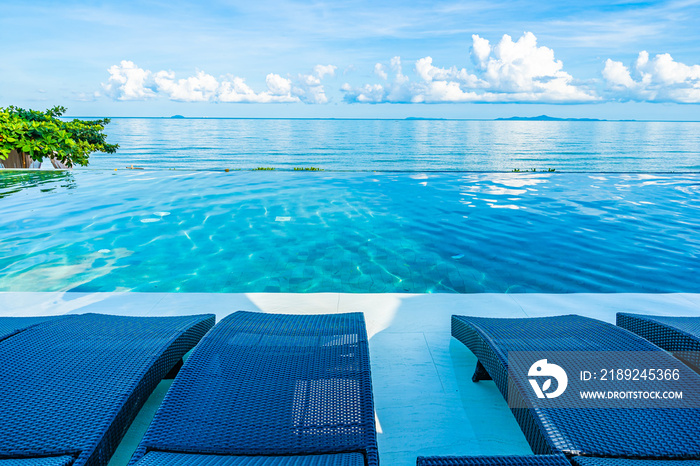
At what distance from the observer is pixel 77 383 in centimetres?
169

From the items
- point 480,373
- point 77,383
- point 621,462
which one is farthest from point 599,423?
point 77,383

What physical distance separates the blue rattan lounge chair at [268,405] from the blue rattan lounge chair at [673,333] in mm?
1533

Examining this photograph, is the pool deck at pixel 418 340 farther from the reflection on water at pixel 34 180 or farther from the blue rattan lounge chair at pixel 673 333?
the reflection on water at pixel 34 180

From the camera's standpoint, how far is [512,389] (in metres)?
1.76

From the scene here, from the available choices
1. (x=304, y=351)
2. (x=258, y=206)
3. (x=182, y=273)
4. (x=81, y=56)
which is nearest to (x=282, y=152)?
(x=81, y=56)

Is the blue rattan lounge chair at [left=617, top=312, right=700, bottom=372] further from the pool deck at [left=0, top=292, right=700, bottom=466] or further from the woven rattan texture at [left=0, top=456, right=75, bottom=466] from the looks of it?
the woven rattan texture at [left=0, top=456, right=75, bottom=466]

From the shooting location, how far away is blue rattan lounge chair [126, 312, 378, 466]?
1416 mm

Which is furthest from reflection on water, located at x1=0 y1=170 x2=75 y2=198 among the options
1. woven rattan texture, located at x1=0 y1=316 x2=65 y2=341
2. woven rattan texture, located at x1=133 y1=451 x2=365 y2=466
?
woven rattan texture, located at x1=133 y1=451 x2=365 y2=466

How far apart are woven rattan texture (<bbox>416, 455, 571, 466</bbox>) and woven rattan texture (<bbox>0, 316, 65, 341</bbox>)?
2.05 metres

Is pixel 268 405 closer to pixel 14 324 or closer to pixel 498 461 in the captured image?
pixel 498 461

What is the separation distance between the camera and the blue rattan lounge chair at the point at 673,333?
198 cm

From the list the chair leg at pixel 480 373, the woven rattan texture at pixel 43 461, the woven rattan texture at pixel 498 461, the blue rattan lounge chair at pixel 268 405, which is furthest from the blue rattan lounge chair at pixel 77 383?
the chair leg at pixel 480 373

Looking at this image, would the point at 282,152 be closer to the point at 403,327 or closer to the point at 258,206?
the point at 258,206

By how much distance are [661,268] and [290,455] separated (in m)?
5.21
